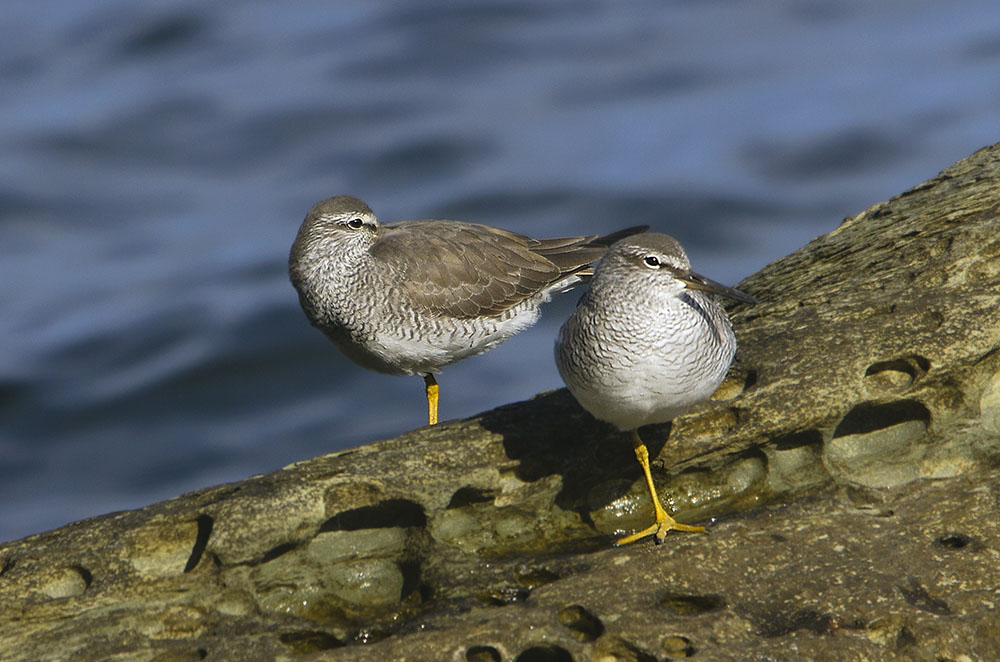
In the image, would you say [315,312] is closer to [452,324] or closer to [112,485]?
[452,324]

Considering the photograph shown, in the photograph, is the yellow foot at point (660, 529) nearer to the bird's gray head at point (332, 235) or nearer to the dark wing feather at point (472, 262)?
the dark wing feather at point (472, 262)

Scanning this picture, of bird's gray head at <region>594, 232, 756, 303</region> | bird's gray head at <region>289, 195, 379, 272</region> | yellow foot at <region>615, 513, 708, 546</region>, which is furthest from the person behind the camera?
bird's gray head at <region>289, 195, 379, 272</region>

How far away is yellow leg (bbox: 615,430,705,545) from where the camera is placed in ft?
19.3

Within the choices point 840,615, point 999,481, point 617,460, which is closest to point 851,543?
point 840,615

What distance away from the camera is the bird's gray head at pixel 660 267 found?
6.20 m

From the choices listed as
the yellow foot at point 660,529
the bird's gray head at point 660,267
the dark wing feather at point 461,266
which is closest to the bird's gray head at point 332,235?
the dark wing feather at point 461,266

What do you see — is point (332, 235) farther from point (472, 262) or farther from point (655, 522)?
point (655, 522)

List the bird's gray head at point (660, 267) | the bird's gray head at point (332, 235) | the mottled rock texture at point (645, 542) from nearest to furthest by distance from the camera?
1. the mottled rock texture at point (645, 542)
2. the bird's gray head at point (660, 267)
3. the bird's gray head at point (332, 235)

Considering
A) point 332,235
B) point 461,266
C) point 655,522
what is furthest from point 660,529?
point 332,235

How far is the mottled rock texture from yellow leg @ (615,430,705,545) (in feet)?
0.39

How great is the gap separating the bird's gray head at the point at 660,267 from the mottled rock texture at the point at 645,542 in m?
0.73

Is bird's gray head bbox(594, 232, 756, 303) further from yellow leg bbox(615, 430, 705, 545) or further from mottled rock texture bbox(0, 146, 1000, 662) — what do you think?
yellow leg bbox(615, 430, 705, 545)

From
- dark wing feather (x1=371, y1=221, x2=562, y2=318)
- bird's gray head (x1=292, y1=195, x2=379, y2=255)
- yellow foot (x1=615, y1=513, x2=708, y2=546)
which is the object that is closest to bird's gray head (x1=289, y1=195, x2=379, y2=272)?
bird's gray head (x1=292, y1=195, x2=379, y2=255)

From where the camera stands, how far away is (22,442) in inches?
686
